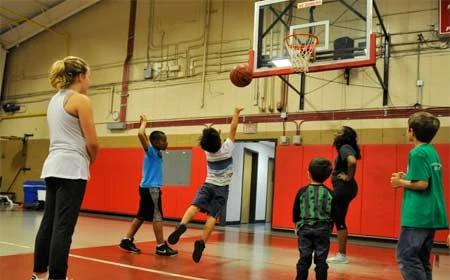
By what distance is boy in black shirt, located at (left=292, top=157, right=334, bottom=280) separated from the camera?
3.32 m

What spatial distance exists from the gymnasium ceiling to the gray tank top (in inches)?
454

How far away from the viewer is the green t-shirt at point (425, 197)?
8.91ft

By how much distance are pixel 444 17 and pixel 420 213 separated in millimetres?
6727

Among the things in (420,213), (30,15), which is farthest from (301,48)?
(30,15)

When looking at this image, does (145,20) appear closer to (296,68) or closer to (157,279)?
(296,68)

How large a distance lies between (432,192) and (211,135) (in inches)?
88.8

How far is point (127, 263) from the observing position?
466 cm

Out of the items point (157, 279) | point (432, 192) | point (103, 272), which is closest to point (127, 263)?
point (103, 272)

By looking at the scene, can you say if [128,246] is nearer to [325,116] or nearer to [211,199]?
[211,199]

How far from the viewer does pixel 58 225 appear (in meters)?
2.45

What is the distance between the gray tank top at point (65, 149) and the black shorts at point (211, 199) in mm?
2099

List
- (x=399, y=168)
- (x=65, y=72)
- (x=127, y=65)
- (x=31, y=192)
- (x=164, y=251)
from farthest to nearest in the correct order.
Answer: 1. (x=31, y=192)
2. (x=127, y=65)
3. (x=399, y=168)
4. (x=164, y=251)
5. (x=65, y=72)

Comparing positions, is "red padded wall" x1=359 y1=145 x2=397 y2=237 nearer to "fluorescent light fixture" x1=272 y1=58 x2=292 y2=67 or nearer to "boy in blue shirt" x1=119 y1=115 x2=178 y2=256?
"fluorescent light fixture" x1=272 y1=58 x2=292 y2=67

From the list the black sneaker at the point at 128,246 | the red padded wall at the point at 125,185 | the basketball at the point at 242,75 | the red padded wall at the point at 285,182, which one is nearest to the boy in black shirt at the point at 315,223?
the black sneaker at the point at 128,246
